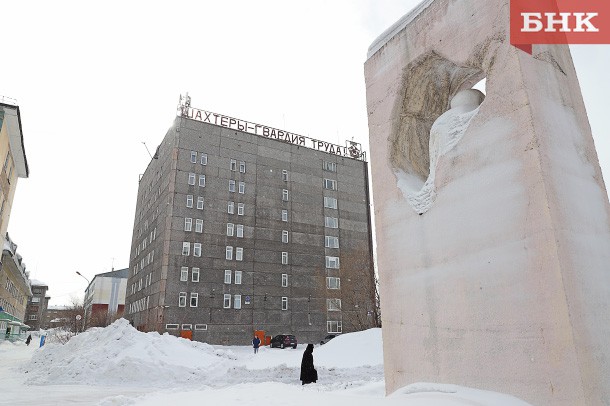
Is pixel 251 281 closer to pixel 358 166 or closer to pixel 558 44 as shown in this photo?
pixel 358 166

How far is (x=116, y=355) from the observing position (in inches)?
689

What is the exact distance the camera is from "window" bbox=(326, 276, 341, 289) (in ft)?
157

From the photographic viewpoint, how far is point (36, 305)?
112375mm

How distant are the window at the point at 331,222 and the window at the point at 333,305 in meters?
9.08

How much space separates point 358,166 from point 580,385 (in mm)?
52185

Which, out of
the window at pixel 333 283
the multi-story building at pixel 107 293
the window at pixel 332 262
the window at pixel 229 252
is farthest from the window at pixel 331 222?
the multi-story building at pixel 107 293

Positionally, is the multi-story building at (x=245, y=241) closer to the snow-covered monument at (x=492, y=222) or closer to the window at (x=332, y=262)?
the window at (x=332, y=262)

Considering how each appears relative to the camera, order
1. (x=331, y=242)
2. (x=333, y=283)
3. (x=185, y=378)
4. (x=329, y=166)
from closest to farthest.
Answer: (x=185, y=378) < (x=333, y=283) < (x=331, y=242) < (x=329, y=166)

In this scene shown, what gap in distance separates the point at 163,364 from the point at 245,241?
27.2 metres

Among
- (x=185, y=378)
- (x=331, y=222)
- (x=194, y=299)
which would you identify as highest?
(x=331, y=222)

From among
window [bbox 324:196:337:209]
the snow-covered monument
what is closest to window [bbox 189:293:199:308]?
window [bbox 324:196:337:209]

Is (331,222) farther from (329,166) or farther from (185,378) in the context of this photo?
(185,378)

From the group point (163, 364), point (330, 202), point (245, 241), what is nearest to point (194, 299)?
point (245, 241)

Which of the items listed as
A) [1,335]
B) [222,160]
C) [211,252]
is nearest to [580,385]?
[211,252]
